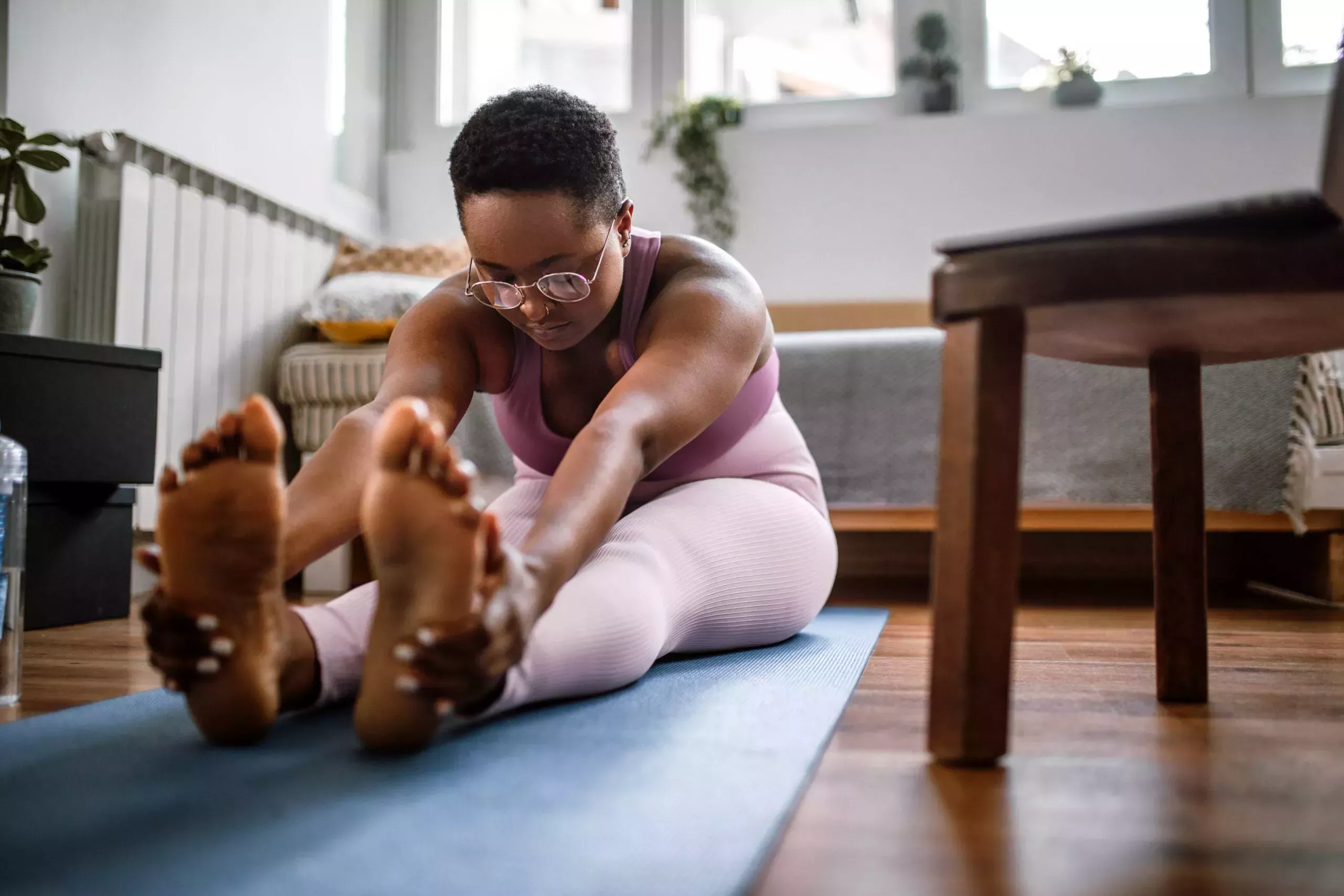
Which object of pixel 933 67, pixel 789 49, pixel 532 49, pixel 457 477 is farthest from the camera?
pixel 532 49

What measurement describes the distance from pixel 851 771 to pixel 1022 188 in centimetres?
317

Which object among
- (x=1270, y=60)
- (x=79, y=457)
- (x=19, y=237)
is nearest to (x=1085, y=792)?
(x=79, y=457)

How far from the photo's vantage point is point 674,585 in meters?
1.03

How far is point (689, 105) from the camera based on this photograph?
366 centimetres

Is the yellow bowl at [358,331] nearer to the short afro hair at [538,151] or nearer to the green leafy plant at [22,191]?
the green leafy plant at [22,191]

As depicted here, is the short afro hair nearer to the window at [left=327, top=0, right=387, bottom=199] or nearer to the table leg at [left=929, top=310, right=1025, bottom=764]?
the table leg at [left=929, top=310, right=1025, bottom=764]

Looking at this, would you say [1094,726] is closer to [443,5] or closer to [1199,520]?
[1199,520]

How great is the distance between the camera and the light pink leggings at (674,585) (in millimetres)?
871

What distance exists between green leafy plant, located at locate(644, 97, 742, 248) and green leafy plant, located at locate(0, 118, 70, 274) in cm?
218

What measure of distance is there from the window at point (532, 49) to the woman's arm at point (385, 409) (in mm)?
2896

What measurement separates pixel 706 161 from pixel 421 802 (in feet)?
10.8

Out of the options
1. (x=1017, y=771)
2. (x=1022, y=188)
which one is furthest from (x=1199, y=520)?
(x=1022, y=188)

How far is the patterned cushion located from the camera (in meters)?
3.03

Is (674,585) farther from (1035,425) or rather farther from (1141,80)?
(1141,80)
